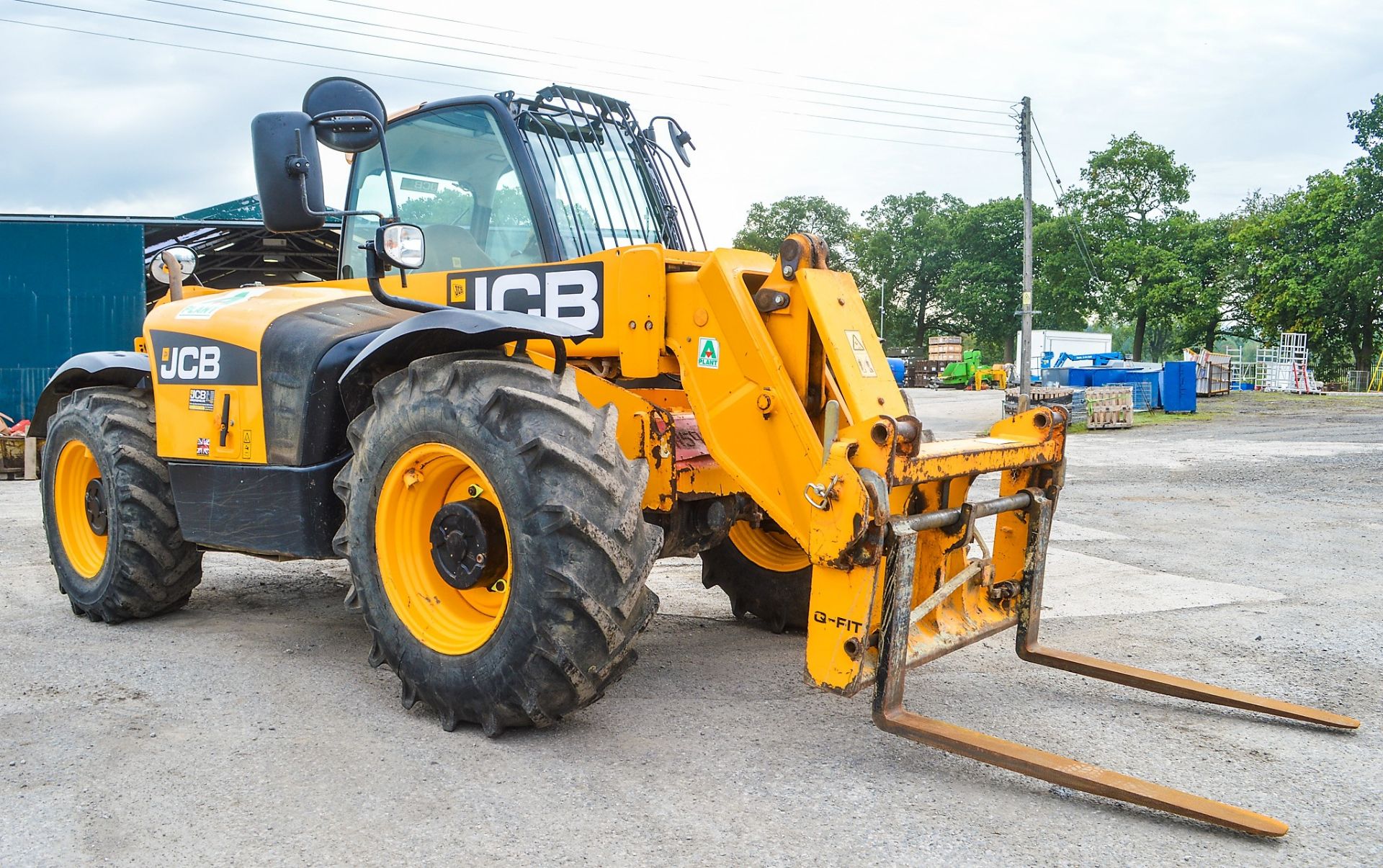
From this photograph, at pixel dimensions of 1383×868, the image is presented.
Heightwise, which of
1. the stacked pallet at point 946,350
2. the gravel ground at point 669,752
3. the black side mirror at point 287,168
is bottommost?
the gravel ground at point 669,752

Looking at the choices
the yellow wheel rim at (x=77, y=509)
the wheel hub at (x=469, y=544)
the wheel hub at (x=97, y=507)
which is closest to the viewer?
the wheel hub at (x=469, y=544)

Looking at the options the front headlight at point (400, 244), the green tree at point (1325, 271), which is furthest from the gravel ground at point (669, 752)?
the green tree at point (1325, 271)

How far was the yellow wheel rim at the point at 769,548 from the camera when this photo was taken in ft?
17.6

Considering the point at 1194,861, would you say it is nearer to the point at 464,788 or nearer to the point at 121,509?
the point at 464,788

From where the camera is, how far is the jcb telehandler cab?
11.6 ft

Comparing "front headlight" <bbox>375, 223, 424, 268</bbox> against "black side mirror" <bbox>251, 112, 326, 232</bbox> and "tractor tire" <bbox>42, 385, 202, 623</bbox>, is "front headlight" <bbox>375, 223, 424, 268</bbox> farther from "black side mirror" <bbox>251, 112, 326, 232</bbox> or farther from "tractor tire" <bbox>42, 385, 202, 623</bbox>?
"tractor tire" <bbox>42, 385, 202, 623</bbox>

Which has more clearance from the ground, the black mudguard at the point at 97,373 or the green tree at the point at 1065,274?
the green tree at the point at 1065,274

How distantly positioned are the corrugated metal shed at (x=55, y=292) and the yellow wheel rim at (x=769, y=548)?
46.6 ft

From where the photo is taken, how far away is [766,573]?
5.44m

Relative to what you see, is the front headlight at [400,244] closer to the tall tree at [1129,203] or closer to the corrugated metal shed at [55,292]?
the corrugated metal shed at [55,292]

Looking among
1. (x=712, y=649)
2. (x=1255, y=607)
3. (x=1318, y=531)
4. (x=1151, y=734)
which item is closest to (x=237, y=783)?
(x=712, y=649)

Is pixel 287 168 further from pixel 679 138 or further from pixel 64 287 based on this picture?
pixel 64 287

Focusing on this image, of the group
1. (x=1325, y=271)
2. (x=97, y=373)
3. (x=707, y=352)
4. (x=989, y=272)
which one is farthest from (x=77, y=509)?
(x=989, y=272)

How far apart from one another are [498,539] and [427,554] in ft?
1.37
